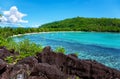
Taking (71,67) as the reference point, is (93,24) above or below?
below

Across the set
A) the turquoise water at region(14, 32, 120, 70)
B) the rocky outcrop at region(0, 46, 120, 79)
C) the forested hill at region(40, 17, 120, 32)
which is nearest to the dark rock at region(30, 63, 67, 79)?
the rocky outcrop at region(0, 46, 120, 79)

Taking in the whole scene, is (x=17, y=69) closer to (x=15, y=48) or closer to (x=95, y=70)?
(x=95, y=70)

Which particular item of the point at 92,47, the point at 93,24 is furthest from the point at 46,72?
the point at 93,24

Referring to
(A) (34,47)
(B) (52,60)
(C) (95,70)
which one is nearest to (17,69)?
(B) (52,60)

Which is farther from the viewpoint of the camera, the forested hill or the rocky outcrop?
the forested hill

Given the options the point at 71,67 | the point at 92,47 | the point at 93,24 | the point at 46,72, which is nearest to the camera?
the point at 46,72

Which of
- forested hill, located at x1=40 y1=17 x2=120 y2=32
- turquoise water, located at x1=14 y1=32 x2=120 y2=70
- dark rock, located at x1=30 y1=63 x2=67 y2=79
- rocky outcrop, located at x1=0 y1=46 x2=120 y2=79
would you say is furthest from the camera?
forested hill, located at x1=40 y1=17 x2=120 y2=32

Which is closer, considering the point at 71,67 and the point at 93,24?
the point at 71,67

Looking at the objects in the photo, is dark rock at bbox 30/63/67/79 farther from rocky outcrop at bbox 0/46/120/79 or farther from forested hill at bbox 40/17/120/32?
forested hill at bbox 40/17/120/32

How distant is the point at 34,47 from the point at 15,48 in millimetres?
1213

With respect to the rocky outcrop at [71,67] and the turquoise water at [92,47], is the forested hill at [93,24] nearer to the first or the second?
the turquoise water at [92,47]

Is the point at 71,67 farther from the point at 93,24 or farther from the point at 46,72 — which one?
the point at 93,24

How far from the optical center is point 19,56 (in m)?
13.1

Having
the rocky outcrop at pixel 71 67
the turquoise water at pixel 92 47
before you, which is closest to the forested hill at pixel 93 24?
the turquoise water at pixel 92 47
